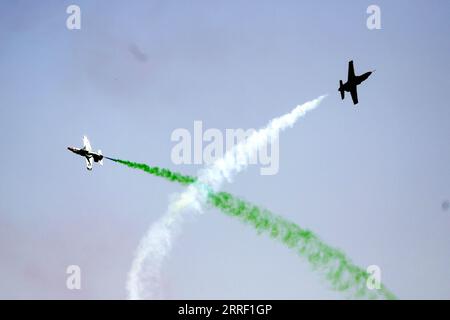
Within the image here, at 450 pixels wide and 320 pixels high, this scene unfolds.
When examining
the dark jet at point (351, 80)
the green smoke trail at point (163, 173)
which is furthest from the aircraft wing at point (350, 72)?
the green smoke trail at point (163, 173)

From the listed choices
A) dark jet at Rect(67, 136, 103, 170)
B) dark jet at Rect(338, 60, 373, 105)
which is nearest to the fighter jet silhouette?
dark jet at Rect(67, 136, 103, 170)

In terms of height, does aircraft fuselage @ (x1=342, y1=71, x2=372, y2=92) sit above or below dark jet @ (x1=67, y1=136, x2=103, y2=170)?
above

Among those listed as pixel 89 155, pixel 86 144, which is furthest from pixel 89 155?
pixel 86 144

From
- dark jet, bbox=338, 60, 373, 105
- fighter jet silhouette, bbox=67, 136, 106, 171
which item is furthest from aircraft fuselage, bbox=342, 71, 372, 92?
fighter jet silhouette, bbox=67, 136, 106, 171

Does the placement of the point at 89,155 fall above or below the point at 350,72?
below

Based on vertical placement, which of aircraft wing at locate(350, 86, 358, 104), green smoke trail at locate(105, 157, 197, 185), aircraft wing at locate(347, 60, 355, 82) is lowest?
green smoke trail at locate(105, 157, 197, 185)

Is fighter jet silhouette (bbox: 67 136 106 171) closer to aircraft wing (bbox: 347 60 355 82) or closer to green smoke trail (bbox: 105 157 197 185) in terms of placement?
green smoke trail (bbox: 105 157 197 185)

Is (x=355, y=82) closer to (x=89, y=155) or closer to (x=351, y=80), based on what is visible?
(x=351, y=80)

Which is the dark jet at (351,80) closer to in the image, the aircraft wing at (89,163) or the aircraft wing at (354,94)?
the aircraft wing at (354,94)

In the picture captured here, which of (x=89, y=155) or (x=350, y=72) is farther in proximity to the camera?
(x=350, y=72)

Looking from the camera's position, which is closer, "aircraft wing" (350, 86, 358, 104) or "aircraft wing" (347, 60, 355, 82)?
"aircraft wing" (347, 60, 355, 82)
